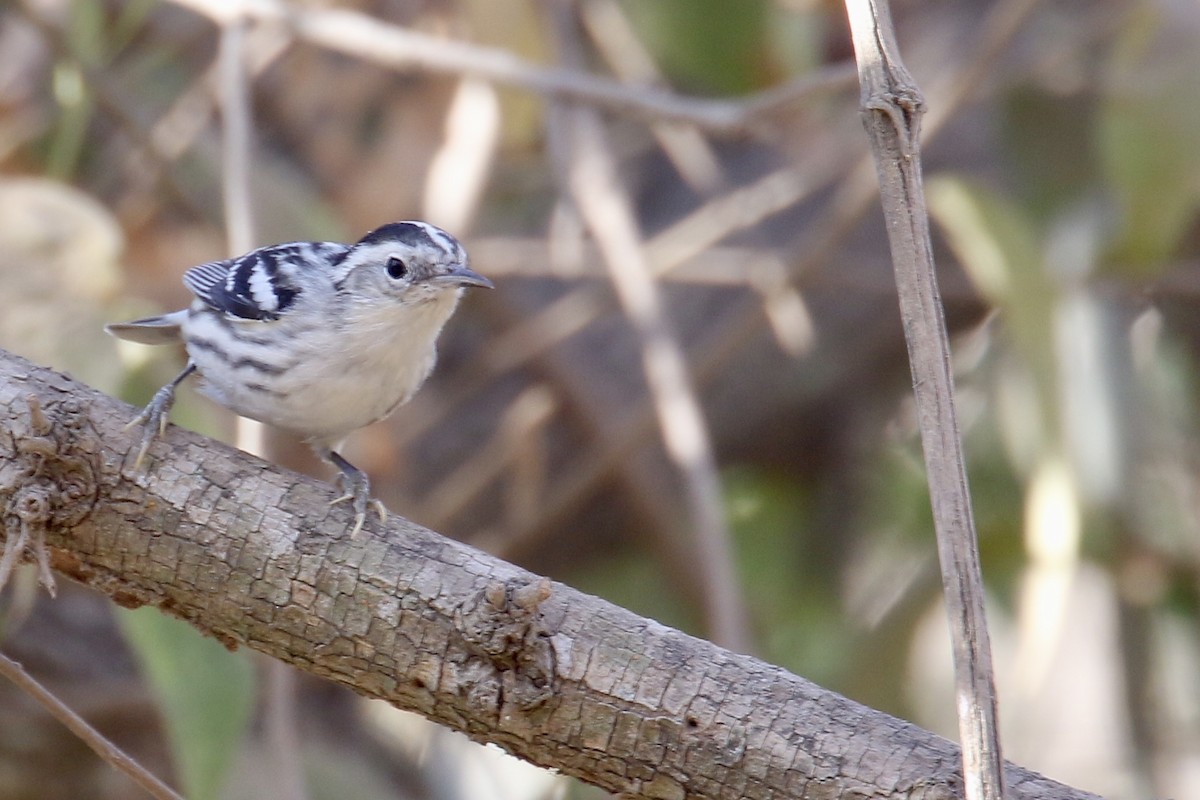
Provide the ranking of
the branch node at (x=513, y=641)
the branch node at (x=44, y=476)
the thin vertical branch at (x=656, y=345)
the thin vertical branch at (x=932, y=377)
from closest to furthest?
the thin vertical branch at (x=932, y=377) → the branch node at (x=513, y=641) → the branch node at (x=44, y=476) → the thin vertical branch at (x=656, y=345)

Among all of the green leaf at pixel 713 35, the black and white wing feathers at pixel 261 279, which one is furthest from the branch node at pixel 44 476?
the green leaf at pixel 713 35

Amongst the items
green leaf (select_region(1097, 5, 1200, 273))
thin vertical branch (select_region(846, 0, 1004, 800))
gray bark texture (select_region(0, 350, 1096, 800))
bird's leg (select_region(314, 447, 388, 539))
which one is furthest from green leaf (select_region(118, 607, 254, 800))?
green leaf (select_region(1097, 5, 1200, 273))

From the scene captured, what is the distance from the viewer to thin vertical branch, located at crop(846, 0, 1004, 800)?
4.80 feet

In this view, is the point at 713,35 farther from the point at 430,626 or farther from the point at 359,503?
the point at 430,626

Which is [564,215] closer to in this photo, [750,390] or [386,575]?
[750,390]

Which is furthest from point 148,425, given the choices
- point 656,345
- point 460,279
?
point 656,345

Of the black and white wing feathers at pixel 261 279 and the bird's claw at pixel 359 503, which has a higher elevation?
the black and white wing feathers at pixel 261 279

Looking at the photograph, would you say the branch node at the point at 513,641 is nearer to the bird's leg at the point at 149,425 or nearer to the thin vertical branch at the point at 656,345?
the bird's leg at the point at 149,425

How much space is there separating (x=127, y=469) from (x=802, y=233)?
362 cm

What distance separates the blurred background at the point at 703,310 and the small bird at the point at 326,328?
0.27m

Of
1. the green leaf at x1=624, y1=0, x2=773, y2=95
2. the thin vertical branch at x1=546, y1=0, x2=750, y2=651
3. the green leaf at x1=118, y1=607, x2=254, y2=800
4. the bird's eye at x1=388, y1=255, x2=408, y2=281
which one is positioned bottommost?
the green leaf at x1=118, y1=607, x2=254, y2=800

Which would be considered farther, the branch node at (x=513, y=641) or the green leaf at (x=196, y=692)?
the green leaf at (x=196, y=692)

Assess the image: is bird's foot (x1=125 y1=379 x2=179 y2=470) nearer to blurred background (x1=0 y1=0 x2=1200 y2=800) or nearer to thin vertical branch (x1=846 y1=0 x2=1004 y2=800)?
blurred background (x1=0 y1=0 x2=1200 y2=800)

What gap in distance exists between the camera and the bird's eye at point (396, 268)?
9.65 ft
